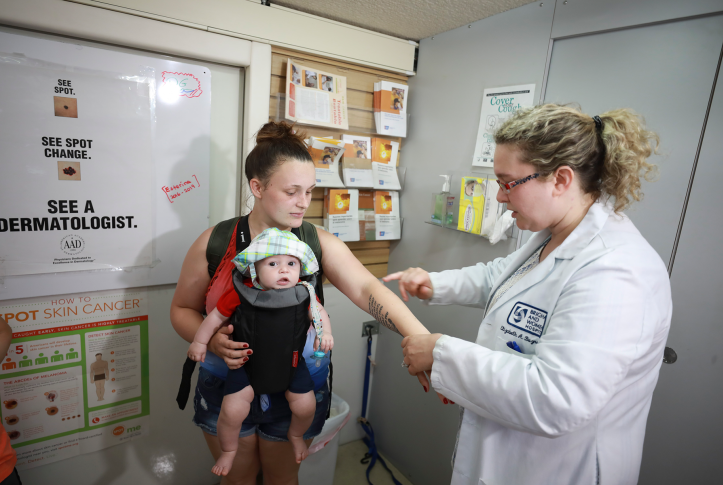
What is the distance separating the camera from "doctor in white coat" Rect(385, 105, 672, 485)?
950mm

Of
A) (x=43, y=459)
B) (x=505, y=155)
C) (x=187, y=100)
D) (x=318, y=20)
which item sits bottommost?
(x=43, y=459)

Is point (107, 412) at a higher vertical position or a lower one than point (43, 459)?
higher

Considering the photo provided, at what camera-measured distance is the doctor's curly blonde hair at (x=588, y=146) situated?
1078 mm

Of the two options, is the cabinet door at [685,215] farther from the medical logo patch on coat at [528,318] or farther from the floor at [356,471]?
the floor at [356,471]

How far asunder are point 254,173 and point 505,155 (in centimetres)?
89

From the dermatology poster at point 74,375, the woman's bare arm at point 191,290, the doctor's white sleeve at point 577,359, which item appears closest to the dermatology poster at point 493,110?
the doctor's white sleeve at point 577,359

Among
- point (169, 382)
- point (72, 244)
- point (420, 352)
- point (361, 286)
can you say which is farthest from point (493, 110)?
point (169, 382)

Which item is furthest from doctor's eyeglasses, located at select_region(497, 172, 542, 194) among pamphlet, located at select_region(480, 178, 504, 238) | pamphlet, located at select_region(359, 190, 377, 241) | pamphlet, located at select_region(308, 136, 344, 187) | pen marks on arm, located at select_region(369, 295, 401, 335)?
pamphlet, located at select_region(359, 190, 377, 241)

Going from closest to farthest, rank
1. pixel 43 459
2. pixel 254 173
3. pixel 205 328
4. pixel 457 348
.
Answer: pixel 457 348 < pixel 205 328 < pixel 254 173 < pixel 43 459

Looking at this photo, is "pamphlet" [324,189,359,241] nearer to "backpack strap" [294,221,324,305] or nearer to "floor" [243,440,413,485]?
"backpack strap" [294,221,324,305]

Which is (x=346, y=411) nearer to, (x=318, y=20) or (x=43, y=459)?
(x=43, y=459)

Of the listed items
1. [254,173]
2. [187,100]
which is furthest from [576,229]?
[187,100]

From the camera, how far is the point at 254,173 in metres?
1.50

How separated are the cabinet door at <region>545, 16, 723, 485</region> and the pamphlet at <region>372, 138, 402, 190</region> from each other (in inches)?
49.4
